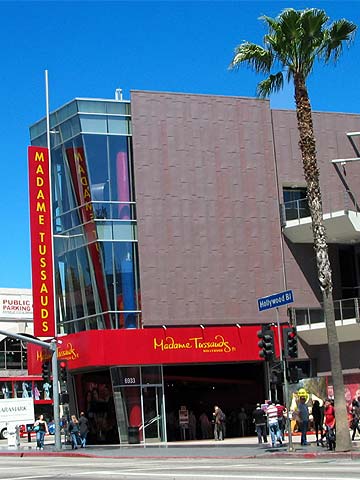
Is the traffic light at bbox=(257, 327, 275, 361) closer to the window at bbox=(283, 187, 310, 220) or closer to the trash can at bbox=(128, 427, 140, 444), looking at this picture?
the trash can at bbox=(128, 427, 140, 444)

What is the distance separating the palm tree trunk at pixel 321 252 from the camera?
90.2ft

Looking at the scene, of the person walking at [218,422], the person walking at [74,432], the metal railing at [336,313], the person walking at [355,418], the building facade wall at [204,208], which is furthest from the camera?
the building facade wall at [204,208]

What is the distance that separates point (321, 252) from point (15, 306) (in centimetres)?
6603

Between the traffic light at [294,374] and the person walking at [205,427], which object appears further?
the person walking at [205,427]

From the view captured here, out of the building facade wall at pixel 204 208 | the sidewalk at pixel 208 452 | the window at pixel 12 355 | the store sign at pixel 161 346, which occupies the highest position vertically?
the building facade wall at pixel 204 208

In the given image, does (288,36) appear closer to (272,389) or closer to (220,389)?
(272,389)

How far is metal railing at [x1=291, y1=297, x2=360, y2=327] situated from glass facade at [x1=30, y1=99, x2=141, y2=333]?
8512 millimetres

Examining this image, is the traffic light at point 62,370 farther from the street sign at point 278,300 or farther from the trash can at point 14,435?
the street sign at point 278,300

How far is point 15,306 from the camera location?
3568 inches

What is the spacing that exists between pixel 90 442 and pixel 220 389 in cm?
791

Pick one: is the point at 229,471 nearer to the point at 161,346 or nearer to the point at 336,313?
the point at 161,346

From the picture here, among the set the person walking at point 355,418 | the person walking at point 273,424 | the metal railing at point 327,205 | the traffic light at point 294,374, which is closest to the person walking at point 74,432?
the person walking at point 273,424

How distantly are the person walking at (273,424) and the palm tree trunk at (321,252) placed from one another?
160 inches

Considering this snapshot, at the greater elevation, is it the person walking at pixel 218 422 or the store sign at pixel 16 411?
the store sign at pixel 16 411
